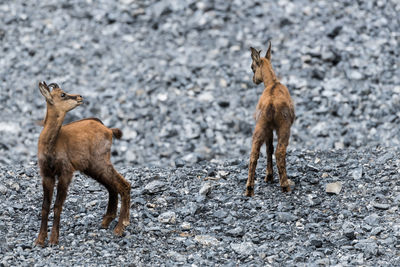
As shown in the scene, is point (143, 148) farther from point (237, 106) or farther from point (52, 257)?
point (52, 257)

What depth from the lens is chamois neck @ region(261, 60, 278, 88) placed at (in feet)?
38.4

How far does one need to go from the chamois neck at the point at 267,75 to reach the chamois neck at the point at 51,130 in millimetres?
3829

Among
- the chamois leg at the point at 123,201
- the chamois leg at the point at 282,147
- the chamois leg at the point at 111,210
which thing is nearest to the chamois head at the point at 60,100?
the chamois leg at the point at 123,201

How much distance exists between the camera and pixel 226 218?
34.2 feet

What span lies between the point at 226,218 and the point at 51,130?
115 inches

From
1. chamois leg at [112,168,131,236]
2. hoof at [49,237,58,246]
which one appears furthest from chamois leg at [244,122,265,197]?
hoof at [49,237,58,246]

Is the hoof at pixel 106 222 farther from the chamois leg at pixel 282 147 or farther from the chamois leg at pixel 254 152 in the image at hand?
the chamois leg at pixel 282 147

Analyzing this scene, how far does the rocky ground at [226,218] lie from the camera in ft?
30.3

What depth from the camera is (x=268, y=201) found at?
10891mm

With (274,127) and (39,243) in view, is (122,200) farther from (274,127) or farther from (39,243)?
(274,127)

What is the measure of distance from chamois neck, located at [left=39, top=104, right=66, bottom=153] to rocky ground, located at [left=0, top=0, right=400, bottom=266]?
4.49 feet

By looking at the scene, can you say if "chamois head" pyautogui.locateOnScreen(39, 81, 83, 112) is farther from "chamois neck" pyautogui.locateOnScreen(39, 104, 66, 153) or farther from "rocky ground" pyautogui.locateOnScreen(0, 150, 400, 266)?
"rocky ground" pyautogui.locateOnScreen(0, 150, 400, 266)

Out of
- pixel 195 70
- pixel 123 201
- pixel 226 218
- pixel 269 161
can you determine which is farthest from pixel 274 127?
pixel 195 70

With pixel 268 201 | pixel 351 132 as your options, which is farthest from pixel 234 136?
pixel 268 201
